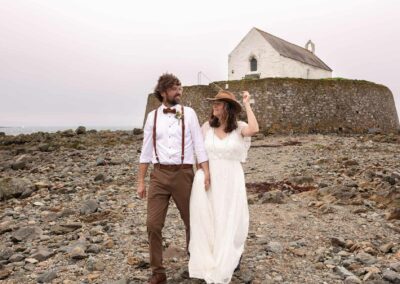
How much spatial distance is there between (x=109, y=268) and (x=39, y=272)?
1062 millimetres

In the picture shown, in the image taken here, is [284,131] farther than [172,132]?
Yes

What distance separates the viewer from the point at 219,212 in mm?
4793

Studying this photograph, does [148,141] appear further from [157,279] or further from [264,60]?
[264,60]

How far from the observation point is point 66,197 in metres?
10.8

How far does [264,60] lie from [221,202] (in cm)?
3286

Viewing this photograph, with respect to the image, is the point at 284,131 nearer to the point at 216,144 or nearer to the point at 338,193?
the point at 338,193

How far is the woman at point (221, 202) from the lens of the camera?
4.72m

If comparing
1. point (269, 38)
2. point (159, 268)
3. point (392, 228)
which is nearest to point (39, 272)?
point (159, 268)

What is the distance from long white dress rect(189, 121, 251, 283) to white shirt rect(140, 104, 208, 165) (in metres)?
0.14

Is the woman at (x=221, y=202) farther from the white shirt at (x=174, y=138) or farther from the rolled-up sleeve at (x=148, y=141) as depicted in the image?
the rolled-up sleeve at (x=148, y=141)

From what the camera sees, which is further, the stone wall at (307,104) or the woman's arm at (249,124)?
the stone wall at (307,104)

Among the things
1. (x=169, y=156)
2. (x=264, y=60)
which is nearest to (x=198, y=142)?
(x=169, y=156)

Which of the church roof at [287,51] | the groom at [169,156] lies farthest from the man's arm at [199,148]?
the church roof at [287,51]

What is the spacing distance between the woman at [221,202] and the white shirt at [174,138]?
5.4 inches
